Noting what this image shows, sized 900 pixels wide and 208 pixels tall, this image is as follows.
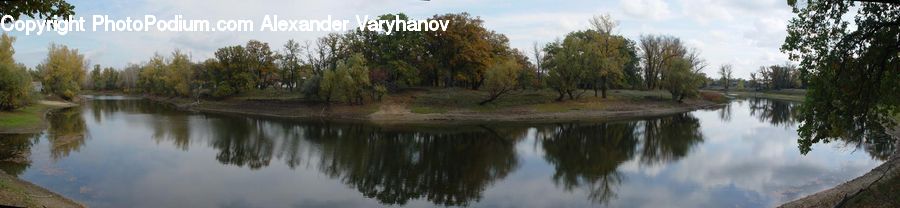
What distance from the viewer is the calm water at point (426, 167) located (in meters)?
20.4

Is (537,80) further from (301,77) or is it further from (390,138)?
(301,77)

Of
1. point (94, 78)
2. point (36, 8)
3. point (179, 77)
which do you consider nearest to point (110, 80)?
point (94, 78)

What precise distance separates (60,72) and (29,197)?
247ft

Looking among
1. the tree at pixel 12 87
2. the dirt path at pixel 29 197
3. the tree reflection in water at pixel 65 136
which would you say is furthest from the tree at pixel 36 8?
the tree at pixel 12 87

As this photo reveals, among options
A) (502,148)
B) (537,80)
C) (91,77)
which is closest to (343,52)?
(537,80)

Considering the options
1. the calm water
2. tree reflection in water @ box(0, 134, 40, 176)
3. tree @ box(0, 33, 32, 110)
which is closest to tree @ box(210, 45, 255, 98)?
tree @ box(0, 33, 32, 110)

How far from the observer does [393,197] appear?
66.7 ft

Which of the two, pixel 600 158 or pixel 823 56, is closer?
pixel 823 56

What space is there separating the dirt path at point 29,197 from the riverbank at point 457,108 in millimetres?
35244

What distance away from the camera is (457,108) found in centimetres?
5947

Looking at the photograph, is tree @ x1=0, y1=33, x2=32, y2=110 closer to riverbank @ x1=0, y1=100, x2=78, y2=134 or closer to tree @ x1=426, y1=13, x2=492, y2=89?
riverbank @ x1=0, y1=100, x2=78, y2=134

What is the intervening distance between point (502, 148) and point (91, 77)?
515 ft

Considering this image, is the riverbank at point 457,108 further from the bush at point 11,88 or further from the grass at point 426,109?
the bush at point 11,88

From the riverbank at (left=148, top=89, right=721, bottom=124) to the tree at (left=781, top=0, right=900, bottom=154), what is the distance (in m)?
39.0
